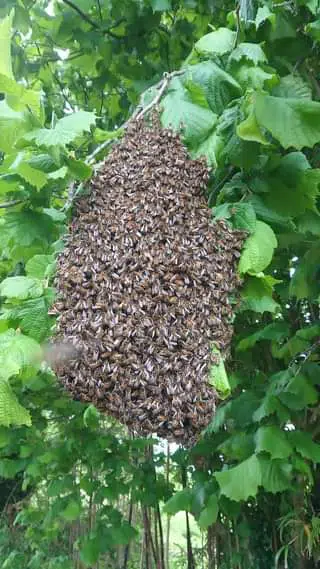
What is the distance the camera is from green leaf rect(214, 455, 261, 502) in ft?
6.79

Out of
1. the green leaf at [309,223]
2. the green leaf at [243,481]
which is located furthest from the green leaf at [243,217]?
the green leaf at [243,481]

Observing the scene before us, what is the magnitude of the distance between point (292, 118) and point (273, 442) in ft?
4.18

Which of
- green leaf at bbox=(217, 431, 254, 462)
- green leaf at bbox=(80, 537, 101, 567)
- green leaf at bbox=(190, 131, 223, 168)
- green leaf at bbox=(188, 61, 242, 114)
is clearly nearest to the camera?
green leaf at bbox=(190, 131, 223, 168)

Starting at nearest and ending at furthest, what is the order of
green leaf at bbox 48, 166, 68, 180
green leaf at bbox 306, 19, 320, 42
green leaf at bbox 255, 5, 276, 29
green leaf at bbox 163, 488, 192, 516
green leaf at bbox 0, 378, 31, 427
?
green leaf at bbox 0, 378, 31, 427, green leaf at bbox 48, 166, 68, 180, green leaf at bbox 255, 5, 276, 29, green leaf at bbox 306, 19, 320, 42, green leaf at bbox 163, 488, 192, 516

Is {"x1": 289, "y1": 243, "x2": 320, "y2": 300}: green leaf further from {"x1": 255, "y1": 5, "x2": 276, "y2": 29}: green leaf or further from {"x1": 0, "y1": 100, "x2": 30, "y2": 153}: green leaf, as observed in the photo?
{"x1": 0, "y1": 100, "x2": 30, "y2": 153}: green leaf

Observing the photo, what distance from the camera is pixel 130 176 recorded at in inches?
53.1

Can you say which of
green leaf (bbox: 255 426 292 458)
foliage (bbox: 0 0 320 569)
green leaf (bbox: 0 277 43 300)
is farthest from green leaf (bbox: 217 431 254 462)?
green leaf (bbox: 0 277 43 300)

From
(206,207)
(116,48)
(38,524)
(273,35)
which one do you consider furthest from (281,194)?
(38,524)

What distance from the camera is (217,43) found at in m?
1.64

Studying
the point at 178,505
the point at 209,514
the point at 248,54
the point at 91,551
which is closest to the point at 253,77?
the point at 248,54

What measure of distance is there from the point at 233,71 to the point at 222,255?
56 centimetres

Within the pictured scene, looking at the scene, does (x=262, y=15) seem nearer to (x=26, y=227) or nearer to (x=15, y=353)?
(x=26, y=227)

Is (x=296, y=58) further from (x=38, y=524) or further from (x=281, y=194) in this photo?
(x=38, y=524)

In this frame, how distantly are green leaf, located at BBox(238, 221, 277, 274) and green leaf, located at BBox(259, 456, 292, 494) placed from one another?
1052mm
